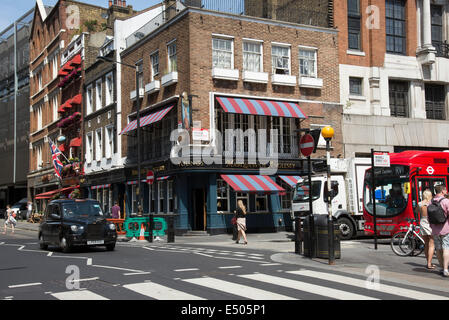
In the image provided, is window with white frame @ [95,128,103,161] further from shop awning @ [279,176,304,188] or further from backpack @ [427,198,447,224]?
backpack @ [427,198,447,224]

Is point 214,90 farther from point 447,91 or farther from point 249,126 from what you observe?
point 447,91

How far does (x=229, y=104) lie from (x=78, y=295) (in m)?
19.4

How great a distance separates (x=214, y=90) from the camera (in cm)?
2755

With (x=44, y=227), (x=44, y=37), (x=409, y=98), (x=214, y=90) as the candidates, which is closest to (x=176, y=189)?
(x=214, y=90)

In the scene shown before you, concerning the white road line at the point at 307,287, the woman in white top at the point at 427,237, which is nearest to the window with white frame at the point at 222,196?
the woman in white top at the point at 427,237

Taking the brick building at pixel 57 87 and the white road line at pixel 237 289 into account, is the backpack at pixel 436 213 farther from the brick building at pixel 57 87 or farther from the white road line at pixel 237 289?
the brick building at pixel 57 87

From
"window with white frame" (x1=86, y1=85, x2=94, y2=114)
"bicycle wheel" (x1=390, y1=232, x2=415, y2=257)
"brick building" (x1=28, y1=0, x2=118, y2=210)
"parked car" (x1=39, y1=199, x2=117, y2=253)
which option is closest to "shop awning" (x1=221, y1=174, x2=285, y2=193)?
"parked car" (x1=39, y1=199, x2=117, y2=253)

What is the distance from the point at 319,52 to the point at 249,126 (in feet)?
20.5

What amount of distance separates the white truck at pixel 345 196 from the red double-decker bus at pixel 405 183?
7.48ft

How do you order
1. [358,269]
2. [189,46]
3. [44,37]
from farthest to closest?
[44,37]
[189,46]
[358,269]

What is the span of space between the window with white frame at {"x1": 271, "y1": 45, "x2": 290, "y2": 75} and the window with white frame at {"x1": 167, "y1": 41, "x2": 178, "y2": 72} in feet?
17.5

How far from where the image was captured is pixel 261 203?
28.5 meters

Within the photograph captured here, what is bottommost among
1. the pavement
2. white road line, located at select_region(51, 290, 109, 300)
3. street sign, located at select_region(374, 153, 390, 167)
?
the pavement

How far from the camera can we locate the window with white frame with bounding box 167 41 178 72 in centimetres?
2889
